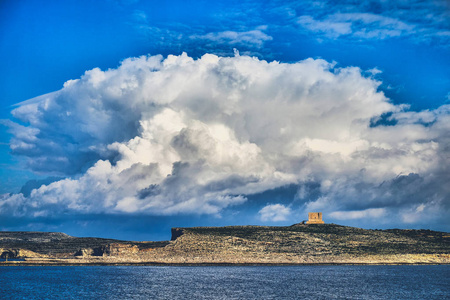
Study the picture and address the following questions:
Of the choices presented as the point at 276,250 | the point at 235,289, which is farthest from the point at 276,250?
the point at 235,289

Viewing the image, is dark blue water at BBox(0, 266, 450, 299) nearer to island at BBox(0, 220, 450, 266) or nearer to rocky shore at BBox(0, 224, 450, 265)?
island at BBox(0, 220, 450, 266)

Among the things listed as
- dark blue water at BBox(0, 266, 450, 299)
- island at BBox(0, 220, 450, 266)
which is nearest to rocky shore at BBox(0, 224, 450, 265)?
island at BBox(0, 220, 450, 266)

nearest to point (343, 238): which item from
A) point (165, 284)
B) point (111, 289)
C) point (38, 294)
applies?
point (165, 284)

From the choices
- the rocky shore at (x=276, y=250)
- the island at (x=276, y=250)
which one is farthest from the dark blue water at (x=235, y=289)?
the rocky shore at (x=276, y=250)

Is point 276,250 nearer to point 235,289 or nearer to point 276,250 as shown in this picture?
point 276,250

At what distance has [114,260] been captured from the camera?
170250 mm

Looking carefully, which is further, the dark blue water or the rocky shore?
the rocky shore

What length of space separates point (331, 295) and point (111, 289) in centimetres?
3656

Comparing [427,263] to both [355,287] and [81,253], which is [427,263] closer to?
[355,287]

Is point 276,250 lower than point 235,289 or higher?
higher

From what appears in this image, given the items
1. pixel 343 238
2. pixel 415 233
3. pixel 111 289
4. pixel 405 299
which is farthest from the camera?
pixel 415 233

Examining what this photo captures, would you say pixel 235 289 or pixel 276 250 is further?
pixel 276 250

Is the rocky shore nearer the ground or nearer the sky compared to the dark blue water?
nearer the sky

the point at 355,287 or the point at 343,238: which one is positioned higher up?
the point at 343,238
